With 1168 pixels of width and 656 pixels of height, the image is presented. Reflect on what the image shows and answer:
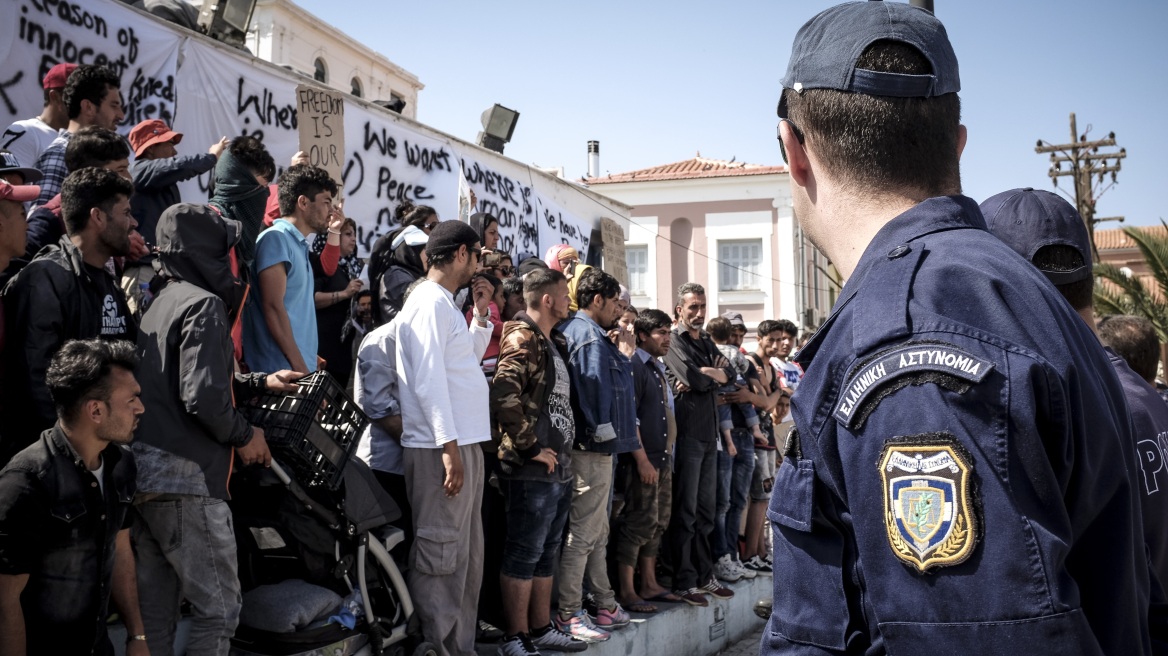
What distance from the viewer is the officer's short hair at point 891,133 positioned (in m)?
1.39

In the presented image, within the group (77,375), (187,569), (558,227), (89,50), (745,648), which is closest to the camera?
(77,375)

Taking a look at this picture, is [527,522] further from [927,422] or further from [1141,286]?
[1141,286]

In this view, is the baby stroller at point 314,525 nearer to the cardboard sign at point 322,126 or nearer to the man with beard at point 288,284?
the man with beard at point 288,284

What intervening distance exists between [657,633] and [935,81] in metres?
6.20

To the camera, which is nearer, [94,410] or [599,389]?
[94,410]

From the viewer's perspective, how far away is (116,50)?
247 inches

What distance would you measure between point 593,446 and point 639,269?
3273 cm

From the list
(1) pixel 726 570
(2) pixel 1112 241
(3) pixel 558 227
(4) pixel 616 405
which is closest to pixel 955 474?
(4) pixel 616 405

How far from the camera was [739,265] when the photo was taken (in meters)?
37.3

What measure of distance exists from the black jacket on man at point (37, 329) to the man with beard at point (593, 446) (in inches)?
133

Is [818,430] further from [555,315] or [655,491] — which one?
[655,491]

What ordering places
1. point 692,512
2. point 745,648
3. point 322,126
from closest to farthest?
point 322,126
point 692,512
point 745,648

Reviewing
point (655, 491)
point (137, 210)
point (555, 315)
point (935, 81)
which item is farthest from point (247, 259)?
point (935, 81)

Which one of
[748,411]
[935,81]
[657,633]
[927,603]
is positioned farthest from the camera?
[748,411]
